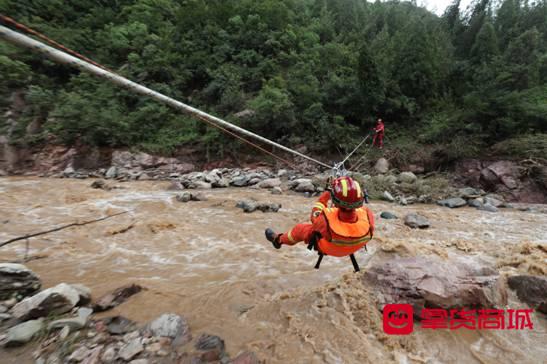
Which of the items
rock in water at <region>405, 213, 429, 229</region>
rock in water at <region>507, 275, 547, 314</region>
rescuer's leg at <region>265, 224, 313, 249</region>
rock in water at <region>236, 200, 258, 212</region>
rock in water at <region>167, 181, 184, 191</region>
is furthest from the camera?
rock in water at <region>167, 181, 184, 191</region>

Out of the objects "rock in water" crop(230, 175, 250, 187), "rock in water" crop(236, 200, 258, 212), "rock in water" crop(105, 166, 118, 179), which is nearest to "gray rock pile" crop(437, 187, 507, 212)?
"rock in water" crop(236, 200, 258, 212)

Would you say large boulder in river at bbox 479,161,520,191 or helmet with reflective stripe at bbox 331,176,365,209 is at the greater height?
helmet with reflective stripe at bbox 331,176,365,209

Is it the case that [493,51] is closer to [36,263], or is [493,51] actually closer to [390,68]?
[390,68]

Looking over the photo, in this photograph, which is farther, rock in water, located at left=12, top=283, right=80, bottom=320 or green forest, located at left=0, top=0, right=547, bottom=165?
green forest, located at left=0, top=0, right=547, bottom=165

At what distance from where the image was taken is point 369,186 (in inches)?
308

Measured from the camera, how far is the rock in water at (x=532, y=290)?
2.55m

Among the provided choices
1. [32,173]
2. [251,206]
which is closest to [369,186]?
[251,206]

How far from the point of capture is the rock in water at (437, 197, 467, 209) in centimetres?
657

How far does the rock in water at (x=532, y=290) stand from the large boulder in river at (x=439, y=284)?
13.3 inches

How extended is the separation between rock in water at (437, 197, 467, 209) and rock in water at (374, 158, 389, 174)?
3.03m

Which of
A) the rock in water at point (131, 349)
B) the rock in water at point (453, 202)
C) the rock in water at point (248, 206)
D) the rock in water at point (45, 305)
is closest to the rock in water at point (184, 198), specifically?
the rock in water at point (248, 206)

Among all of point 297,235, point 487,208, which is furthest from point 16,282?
point 487,208

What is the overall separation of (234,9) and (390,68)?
13.5 metres

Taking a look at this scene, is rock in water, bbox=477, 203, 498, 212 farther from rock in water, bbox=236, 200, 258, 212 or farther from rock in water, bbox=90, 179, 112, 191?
rock in water, bbox=90, 179, 112, 191
